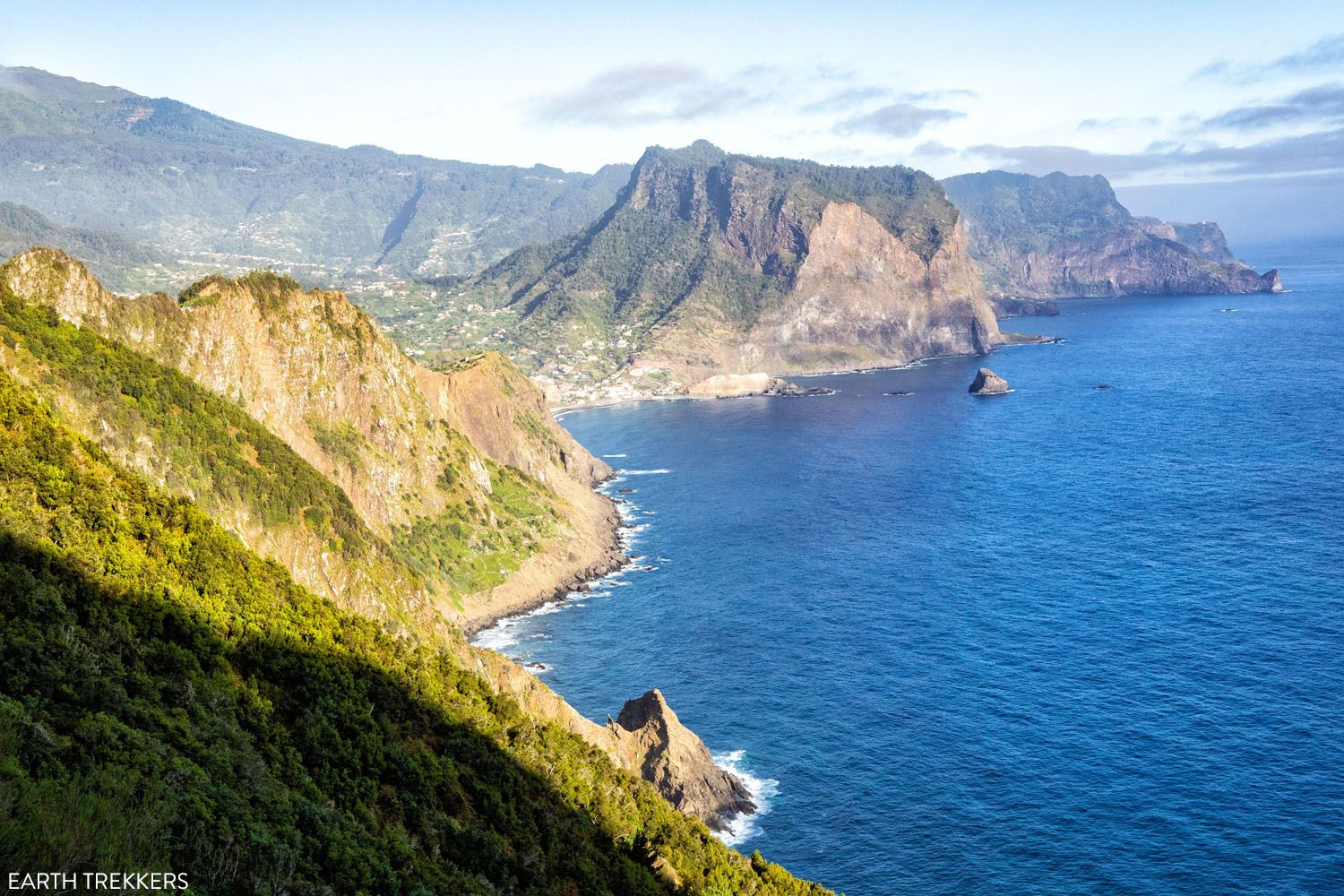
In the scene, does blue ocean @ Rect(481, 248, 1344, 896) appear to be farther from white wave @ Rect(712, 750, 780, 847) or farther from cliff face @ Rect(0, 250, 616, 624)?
cliff face @ Rect(0, 250, 616, 624)

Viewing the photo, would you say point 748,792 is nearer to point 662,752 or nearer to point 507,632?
point 662,752

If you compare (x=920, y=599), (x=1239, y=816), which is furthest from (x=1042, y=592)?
(x=1239, y=816)

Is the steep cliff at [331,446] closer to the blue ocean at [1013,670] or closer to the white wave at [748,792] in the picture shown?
the white wave at [748,792]

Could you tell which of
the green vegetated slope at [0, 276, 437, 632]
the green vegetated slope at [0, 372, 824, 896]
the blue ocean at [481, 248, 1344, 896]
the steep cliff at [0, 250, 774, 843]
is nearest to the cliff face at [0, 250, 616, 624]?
the steep cliff at [0, 250, 774, 843]

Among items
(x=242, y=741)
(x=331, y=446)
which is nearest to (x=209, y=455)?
(x=331, y=446)

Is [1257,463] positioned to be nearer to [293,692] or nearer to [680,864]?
[680,864]

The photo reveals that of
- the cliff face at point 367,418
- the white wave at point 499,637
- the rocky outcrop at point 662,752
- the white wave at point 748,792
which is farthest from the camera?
the white wave at point 499,637

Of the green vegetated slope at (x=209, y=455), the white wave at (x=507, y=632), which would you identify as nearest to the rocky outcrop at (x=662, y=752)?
the green vegetated slope at (x=209, y=455)
